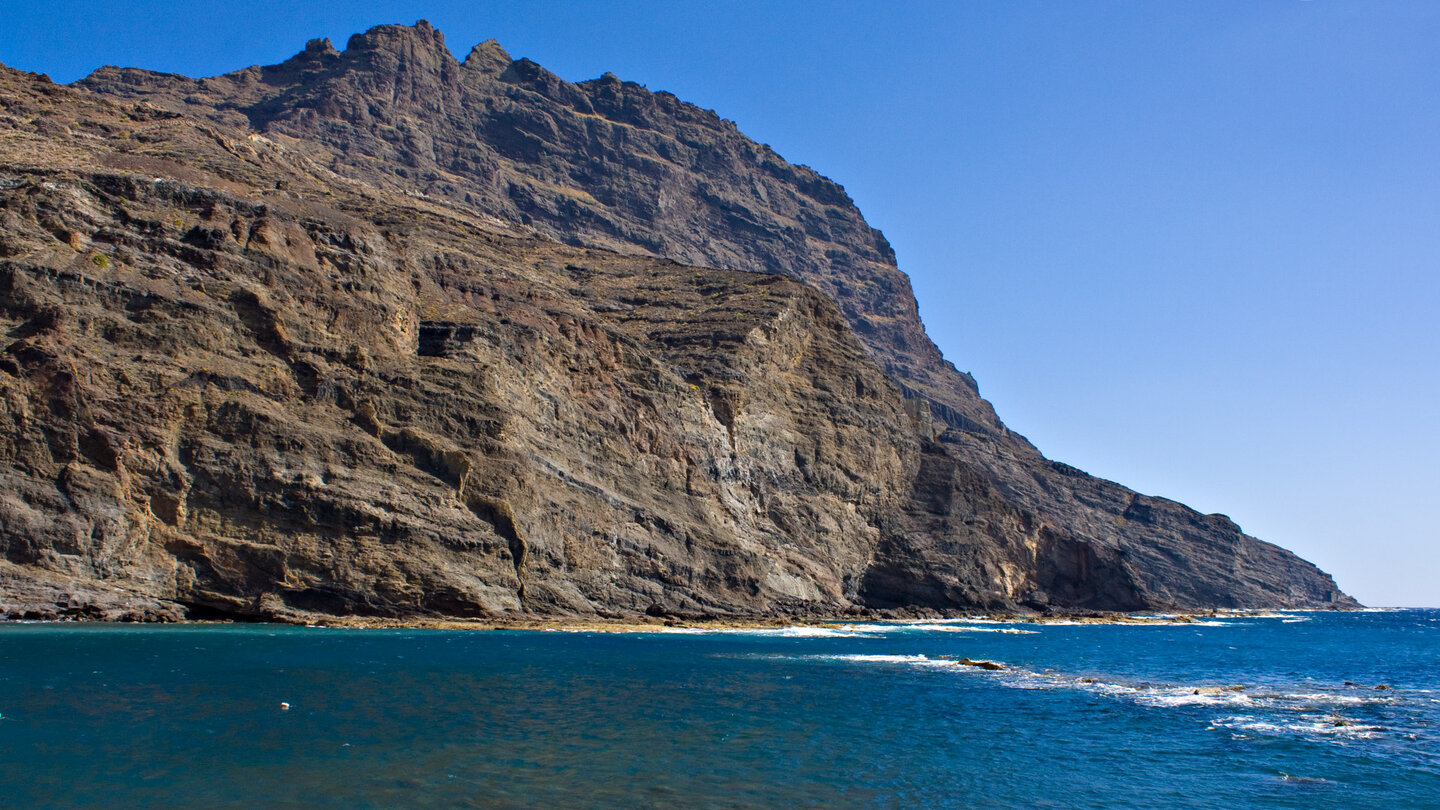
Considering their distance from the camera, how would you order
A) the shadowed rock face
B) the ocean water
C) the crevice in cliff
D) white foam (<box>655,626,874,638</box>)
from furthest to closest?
white foam (<box>655,626,874,638</box>) → the crevice in cliff → the shadowed rock face → the ocean water

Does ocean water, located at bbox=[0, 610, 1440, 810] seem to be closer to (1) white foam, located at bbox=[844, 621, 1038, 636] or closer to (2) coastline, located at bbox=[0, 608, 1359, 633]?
(2) coastline, located at bbox=[0, 608, 1359, 633]

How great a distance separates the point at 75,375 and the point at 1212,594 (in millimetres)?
183330

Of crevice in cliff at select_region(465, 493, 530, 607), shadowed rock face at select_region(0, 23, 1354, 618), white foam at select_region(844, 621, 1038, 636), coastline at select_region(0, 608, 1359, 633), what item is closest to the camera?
shadowed rock face at select_region(0, 23, 1354, 618)

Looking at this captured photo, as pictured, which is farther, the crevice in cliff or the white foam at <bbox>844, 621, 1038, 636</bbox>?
the white foam at <bbox>844, 621, 1038, 636</bbox>

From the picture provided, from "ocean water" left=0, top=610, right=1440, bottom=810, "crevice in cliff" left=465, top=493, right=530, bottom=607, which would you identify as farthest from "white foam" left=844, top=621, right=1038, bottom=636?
"ocean water" left=0, top=610, right=1440, bottom=810

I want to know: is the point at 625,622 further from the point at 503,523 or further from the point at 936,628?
the point at 936,628

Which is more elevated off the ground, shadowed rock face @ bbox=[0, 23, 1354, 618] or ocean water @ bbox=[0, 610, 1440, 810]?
shadowed rock face @ bbox=[0, 23, 1354, 618]

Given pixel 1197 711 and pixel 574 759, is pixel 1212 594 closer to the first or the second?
pixel 1197 711

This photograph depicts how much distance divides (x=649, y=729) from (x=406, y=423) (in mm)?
45880

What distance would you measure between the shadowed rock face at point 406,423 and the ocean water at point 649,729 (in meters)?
8.73

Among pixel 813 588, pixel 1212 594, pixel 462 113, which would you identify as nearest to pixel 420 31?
pixel 462 113

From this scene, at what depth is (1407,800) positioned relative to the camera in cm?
2211

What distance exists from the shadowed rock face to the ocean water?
8728 mm

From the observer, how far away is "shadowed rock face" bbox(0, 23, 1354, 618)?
184ft
